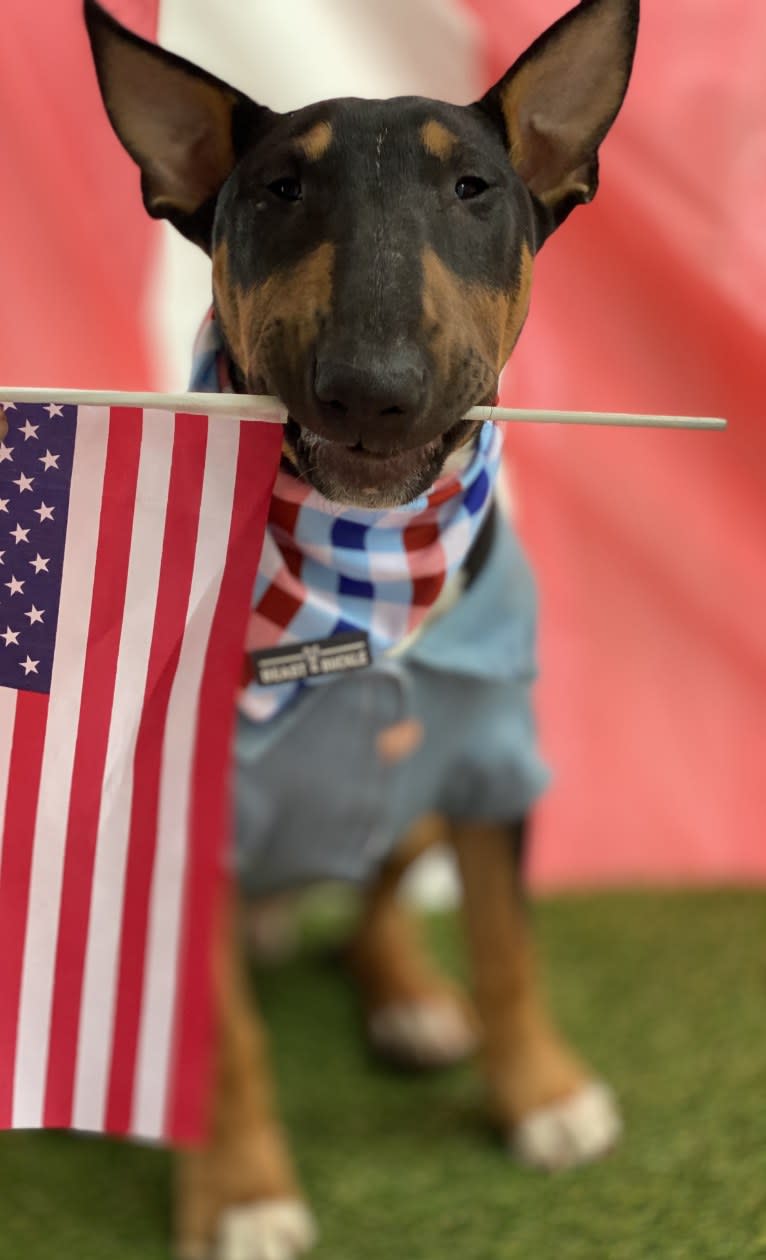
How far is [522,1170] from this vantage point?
1336mm

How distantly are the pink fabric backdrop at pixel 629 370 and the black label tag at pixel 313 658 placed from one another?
0.38 meters

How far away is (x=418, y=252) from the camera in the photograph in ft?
2.81

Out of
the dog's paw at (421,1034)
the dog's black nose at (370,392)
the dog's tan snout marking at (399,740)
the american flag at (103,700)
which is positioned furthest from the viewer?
the dog's paw at (421,1034)

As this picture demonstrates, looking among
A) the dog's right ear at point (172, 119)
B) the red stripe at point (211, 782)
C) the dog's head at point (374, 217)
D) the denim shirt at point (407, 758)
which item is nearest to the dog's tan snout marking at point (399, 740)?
the denim shirt at point (407, 758)

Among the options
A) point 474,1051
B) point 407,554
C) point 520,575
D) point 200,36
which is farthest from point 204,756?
point 474,1051

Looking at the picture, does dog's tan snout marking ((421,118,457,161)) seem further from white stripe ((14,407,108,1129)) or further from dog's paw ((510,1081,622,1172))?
dog's paw ((510,1081,622,1172))

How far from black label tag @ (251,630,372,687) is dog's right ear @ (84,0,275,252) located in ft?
1.04

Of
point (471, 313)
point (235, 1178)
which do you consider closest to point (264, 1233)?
point (235, 1178)

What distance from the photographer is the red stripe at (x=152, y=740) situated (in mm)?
947

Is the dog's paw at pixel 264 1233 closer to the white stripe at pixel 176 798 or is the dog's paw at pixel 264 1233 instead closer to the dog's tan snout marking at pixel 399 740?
the white stripe at pixel 176 798

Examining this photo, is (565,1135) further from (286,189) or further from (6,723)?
(286,189)

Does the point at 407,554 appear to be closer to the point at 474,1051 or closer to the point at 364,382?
the point at 364,382

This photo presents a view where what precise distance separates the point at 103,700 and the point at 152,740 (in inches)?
2.6

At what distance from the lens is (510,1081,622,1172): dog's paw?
133cm
